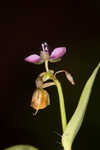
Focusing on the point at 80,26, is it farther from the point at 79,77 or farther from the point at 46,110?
the point at 46,110

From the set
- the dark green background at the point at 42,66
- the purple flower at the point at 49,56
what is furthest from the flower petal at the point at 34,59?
the dark green background at the point at 42,66

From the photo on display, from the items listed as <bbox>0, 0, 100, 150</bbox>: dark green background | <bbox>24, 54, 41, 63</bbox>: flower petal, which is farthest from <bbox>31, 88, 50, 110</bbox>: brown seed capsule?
<bbox>0, 0, 100, 150</bbox>: dark green background

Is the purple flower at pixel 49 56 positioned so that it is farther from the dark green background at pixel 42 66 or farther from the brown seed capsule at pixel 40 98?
the dark green background at pixel 42 66

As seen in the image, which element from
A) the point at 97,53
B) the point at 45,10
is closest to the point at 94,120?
the point at 97,53

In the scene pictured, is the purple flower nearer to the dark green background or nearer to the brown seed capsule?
the brown seed capsule

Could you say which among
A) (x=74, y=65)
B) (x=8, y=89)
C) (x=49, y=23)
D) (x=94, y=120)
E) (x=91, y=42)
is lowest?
(x=94, y=120)

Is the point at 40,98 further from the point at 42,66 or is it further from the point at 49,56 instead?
the point at 42,66

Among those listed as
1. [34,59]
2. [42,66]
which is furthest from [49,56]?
[42,66]

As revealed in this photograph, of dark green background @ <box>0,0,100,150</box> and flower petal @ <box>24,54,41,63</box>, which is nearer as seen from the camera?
flower petal @ <box>24,54,41,63</box>
